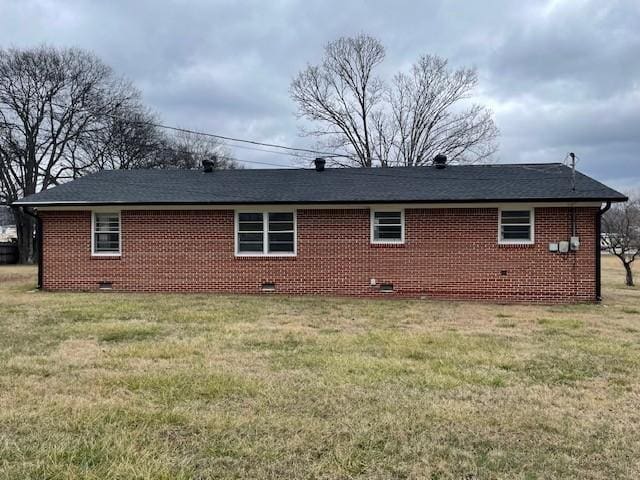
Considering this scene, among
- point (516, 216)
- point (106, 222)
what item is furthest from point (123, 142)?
point (516, 216)

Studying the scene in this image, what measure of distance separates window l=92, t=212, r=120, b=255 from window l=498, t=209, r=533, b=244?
10376 millimetres

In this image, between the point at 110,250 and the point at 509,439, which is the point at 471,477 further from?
the point at 110,250

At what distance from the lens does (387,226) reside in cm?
1420

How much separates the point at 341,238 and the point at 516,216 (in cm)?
456

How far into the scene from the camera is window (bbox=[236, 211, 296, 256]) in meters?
14.5

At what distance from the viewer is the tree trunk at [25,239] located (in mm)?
34094

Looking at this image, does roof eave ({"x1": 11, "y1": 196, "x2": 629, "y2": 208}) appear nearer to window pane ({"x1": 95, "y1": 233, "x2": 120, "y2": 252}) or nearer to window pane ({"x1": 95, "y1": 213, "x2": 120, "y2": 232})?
window pane ({"x1": 95, "y1": 213, "x2": 120, "y2": 232})

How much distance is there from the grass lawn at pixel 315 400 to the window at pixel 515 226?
182 inches

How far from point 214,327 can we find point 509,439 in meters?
5.78

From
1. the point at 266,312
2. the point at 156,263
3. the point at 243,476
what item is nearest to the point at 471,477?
the point at 243,476

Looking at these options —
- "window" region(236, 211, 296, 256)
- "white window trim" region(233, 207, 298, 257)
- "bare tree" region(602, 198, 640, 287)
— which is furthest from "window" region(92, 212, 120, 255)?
"bare tree" region(602, 198, 640, 287)

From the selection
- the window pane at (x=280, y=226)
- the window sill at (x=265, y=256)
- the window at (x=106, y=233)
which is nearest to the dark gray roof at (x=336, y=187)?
the window at (x=106, y=233)

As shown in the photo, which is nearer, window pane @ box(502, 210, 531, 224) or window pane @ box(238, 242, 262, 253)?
window pane @ box(502, 210, 531, 224)

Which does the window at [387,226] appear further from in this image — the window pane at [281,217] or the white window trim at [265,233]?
the window pane at [281,217]
